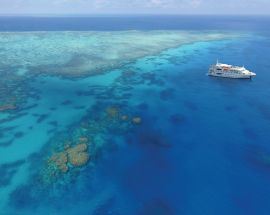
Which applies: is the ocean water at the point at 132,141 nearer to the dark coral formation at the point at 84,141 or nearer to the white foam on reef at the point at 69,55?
the dark coral formation at the point at 84,141

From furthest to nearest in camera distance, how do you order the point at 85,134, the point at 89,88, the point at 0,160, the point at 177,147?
the point at 89,88 → the point at 85,134 → the point at 177,147 → the point at 0,160

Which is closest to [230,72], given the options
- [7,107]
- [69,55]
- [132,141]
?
[132,141]

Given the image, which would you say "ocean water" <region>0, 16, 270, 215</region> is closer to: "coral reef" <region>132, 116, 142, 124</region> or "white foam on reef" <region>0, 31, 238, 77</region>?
"coral reef" <region>132, 116, 142, 124</region>

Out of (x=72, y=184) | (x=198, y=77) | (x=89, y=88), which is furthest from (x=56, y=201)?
(x=198, y=77)

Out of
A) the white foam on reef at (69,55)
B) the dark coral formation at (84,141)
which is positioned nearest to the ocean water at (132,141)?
the dark coral formation at (84,141)

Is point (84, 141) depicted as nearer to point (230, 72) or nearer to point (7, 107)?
point (7, 107)

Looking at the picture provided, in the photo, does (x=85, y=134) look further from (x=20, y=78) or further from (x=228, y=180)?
(x=20, y=78)

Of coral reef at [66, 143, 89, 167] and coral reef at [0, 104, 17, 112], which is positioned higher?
coral reef at [0, 104, 17, 112]

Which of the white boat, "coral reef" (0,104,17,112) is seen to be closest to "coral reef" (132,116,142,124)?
"coral reef" (0,104,17,112)
